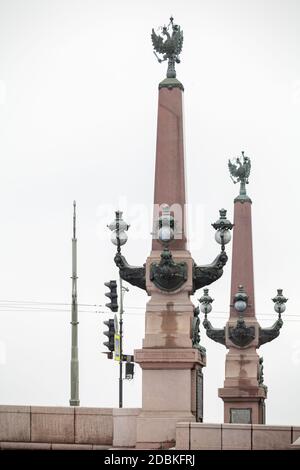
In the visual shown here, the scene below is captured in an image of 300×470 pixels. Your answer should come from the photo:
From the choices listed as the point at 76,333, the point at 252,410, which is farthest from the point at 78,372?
the point at 252,410

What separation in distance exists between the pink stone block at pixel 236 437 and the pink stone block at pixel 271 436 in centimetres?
12

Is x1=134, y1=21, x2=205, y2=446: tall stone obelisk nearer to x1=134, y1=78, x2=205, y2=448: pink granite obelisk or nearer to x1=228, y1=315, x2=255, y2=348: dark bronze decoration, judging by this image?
x1=134, y1=78, x2=205, y2=448: pink granite obelisk

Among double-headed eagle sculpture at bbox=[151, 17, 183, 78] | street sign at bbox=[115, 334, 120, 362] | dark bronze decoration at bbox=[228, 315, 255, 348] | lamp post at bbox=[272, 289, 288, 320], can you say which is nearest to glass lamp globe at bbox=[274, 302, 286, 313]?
lamp post at bbox=[272, 289, 288, 320]

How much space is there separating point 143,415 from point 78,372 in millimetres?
10640

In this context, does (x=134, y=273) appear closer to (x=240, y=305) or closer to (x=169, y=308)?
(x=169, y=308)

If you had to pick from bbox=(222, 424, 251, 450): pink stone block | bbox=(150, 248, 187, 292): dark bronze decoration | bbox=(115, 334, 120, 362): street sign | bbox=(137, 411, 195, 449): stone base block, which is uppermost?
bbox=(115, 334, 120, 362): street sign

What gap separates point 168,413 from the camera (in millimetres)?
35719

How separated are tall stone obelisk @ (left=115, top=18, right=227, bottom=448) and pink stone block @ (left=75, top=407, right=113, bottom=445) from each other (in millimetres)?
614

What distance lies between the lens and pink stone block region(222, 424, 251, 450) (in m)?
32.5

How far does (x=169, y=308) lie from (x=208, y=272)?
3.60 feet

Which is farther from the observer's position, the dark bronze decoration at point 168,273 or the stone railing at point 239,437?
the dark bronze decoration at point 168,273

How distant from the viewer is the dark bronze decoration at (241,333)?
53812 mm

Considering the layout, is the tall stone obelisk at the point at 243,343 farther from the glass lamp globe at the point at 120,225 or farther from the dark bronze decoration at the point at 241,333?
the glass lamp globe at the point at 120,225

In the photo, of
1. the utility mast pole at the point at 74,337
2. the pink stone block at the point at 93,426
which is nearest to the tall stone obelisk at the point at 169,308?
the pink stone block at the point at 93,426
